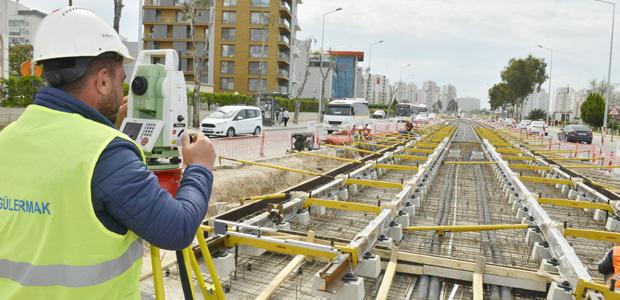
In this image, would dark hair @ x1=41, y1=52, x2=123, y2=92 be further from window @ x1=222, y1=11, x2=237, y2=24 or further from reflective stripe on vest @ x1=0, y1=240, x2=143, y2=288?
window @ x1=222, y1=11, x2=237, y2=24

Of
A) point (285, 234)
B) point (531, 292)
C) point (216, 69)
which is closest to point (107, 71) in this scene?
point (285, 234)

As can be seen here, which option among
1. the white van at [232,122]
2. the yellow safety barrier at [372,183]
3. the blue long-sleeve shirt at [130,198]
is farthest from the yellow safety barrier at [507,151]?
the blue long-sleeve shirt at [130,198]

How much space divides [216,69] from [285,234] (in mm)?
60798

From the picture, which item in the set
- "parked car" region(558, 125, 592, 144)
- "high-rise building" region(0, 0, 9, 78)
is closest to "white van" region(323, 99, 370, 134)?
"high-rise building" region(0, 0, 9, 78)

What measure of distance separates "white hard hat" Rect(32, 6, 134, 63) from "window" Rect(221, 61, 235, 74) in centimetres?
6254

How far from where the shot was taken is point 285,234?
4699mm

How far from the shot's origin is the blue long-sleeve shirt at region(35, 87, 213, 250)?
1437 millimetres

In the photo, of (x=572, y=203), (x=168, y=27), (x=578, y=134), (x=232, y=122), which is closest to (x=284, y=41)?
(x=168, y=27)

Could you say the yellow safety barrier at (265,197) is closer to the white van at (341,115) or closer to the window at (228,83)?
the white van at (341,115)

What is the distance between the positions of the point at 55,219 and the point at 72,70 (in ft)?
1.67

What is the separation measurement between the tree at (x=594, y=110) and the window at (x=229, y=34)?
146 feet

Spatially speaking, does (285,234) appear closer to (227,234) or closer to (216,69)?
(227,234)

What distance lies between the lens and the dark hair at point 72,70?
159cm

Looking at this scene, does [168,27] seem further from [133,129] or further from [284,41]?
[133,129]
